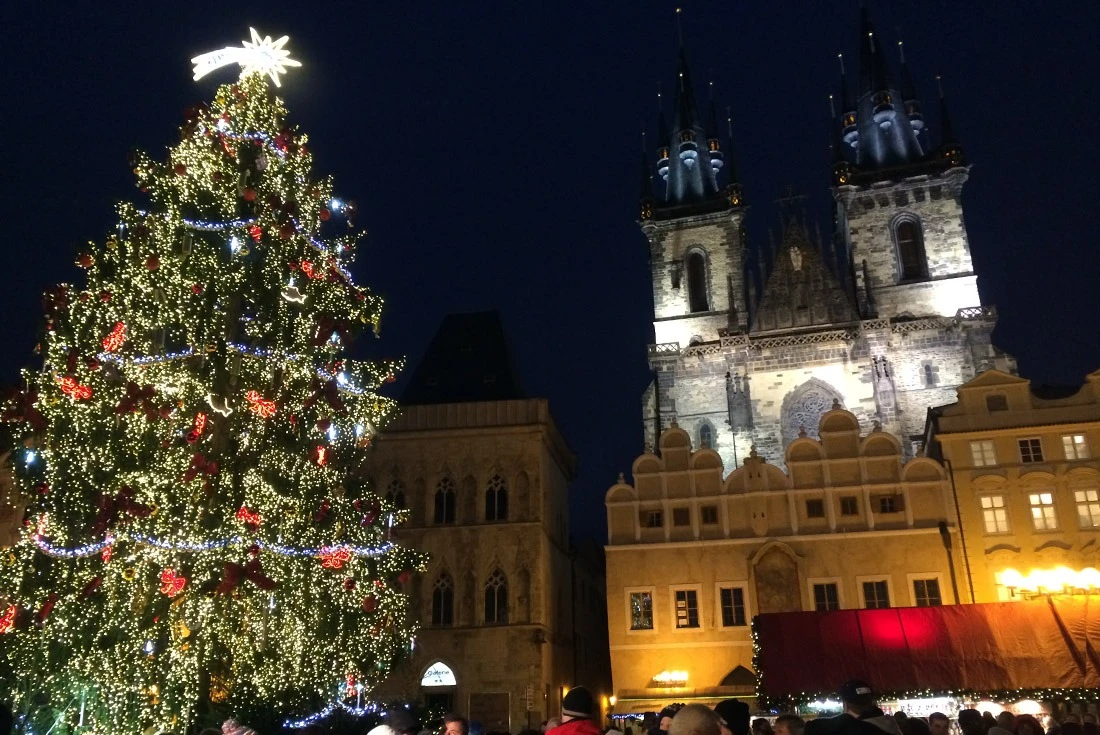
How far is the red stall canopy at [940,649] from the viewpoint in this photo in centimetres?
1781

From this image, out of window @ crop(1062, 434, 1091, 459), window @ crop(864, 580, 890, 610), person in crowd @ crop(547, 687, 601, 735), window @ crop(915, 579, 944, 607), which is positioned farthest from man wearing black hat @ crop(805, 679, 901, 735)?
window @ crop(1062, 434, 1091, 459)

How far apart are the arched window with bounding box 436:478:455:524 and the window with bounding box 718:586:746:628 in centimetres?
884

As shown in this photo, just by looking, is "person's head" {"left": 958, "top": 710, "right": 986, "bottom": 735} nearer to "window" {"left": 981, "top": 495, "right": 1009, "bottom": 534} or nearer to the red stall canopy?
the red stall canopy

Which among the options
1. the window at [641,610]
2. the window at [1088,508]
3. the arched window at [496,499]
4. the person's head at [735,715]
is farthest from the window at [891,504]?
the person's head at [735,715]

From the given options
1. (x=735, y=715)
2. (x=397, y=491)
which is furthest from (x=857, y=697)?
(x=397, y=491)

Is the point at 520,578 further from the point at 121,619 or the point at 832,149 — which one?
the point at 832,149

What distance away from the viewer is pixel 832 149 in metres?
45.6

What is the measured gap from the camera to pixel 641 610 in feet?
87.4

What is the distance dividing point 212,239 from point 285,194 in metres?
1.54

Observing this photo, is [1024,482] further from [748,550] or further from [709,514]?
[709,514]

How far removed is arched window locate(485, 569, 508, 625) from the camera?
93.0 ft

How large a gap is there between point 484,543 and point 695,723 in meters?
26.0

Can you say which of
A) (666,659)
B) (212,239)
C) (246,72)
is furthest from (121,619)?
(666,659)

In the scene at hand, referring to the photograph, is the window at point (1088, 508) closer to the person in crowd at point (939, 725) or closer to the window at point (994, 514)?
the window at point (994, 514)
